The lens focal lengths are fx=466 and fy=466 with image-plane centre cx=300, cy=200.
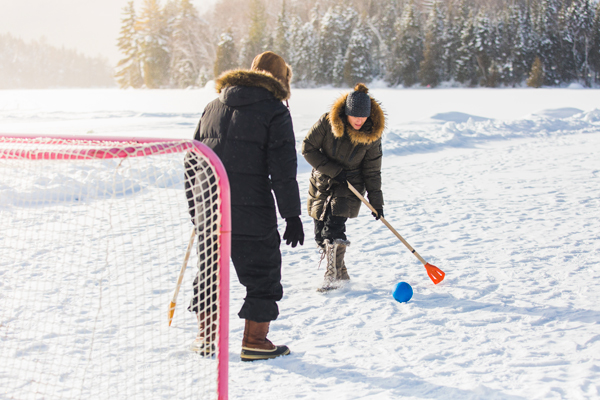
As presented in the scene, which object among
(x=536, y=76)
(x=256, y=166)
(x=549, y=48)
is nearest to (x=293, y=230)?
(x=256, y=166)

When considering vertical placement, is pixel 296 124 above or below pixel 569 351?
above

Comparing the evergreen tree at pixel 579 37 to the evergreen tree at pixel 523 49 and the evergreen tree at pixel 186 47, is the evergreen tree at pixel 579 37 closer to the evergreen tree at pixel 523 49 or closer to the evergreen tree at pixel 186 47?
the evergreen tree at pixel 523 49

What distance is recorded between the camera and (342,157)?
357 centimetres

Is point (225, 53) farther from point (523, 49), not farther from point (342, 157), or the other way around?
point (342, 157)

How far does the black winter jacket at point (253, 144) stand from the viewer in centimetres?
240

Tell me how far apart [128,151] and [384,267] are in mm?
2762

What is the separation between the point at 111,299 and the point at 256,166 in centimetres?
183

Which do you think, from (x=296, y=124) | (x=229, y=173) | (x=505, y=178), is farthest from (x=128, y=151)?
(x=296, y=124)

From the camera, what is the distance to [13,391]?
2.33 m

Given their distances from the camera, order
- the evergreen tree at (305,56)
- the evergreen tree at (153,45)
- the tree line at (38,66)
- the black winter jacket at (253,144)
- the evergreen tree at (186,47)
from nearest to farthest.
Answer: the black winter jacket at (253,144)
the evergreen tree at (305,56)
the evergreen tree at (186,47)
the evergreen tree at (153,45)
the tree line at (38,66)

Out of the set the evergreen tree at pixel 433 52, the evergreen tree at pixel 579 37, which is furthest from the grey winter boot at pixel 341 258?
the evergreen tree at pixel 579 37

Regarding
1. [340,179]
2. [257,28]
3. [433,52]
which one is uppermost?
[257,28]

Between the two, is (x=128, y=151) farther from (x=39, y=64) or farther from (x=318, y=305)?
(x=39, y=64)

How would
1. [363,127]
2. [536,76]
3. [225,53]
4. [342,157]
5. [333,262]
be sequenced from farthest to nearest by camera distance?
[225,53], [536,76], [333,262], [342,157], [363,127]
